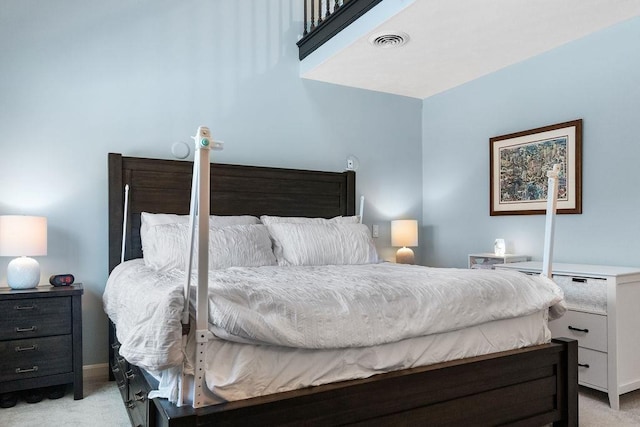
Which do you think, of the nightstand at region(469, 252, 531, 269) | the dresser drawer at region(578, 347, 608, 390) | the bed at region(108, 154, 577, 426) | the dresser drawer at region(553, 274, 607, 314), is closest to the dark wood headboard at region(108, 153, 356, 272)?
the bed at region(108, 154, 577, 426)

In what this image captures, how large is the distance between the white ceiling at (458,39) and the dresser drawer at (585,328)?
184 centimetres

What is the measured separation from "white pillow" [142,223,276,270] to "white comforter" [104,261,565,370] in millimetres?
408

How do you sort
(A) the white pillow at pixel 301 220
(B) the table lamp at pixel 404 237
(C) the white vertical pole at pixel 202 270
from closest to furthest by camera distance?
(C) the white vertical pole at pixel 202 270 < (A) the white pillow at pixel 301 220 < (B) the table lamp at pixel 404 237

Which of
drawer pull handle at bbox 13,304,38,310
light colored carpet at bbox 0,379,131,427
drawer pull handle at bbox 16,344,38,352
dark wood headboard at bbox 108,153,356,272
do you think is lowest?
light colored carpet at bbox 0,379,131,427

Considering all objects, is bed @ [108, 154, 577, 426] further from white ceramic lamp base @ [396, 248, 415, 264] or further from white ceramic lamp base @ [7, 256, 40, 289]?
white ceramic lamp base @ [396, 248, 415, 264]

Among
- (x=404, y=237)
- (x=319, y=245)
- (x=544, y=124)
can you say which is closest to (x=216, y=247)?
(x=319, y=245)

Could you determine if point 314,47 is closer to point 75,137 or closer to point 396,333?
point 75,137

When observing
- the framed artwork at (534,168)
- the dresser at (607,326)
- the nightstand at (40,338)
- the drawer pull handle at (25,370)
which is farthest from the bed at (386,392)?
the framed artwork at (534,168)

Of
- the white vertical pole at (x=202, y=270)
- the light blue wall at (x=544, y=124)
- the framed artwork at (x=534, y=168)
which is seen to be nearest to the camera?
the white vertical pole at (x=202, y=270)

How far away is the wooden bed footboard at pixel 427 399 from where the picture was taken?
1468 mm

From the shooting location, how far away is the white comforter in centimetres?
144

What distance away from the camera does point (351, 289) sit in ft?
5.97

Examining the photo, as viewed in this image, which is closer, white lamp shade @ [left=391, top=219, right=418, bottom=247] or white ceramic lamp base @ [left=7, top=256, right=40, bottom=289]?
white ceramic lamp base @ [left=7, top=256, right=40, bottom=289]

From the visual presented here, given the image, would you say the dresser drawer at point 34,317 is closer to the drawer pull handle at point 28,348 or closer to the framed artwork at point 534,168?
the drawer pull handle at point 28,348
